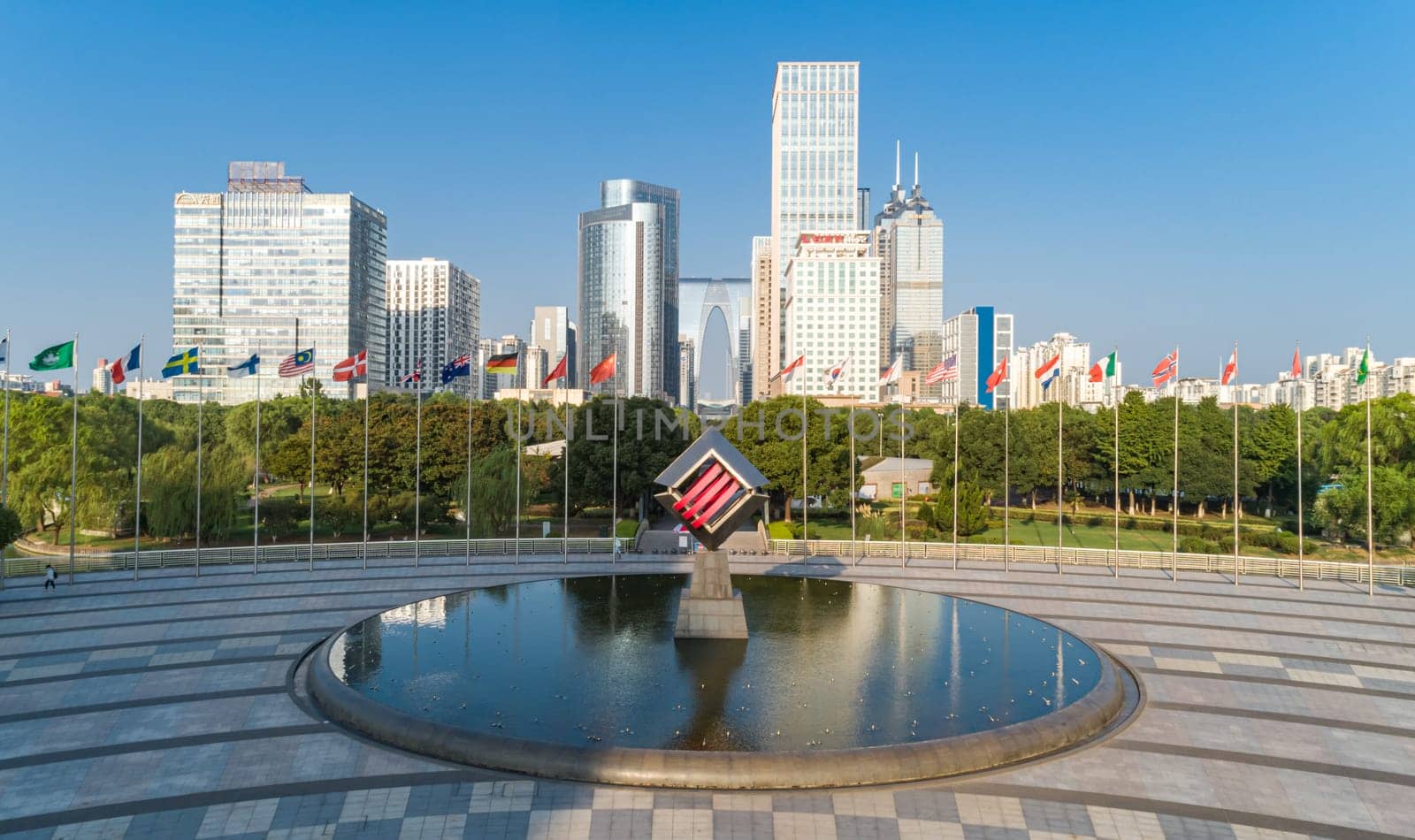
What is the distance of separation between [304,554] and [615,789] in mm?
26094

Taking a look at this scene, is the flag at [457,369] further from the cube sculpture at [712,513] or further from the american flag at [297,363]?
the cube sculpture at [712,513]

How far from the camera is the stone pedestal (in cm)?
2027

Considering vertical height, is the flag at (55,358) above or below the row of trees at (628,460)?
above

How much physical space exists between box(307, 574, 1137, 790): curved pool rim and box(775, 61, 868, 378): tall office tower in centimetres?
12794

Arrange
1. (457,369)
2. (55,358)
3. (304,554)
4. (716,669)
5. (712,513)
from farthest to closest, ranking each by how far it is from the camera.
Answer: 1. (457,369)
2. (304,554)
3. (55,358)
4. (712,513)
5. (716,669)

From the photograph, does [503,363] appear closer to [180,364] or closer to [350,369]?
[350,369]

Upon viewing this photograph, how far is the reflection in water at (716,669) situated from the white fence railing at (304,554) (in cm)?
959

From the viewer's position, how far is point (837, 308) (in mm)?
120750

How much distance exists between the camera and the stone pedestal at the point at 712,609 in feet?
66.5

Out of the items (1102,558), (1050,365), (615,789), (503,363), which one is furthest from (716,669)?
(1050,365)

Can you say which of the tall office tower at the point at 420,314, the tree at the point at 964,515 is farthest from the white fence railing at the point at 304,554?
the tall office tower at the point at 420,314

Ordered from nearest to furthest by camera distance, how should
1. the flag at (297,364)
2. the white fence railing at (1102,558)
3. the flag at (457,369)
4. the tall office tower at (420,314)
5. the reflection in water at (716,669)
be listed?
1. the reflection in water at (716,669)
2. the white fence railing at (1102,558)
3. the flag at (297,364)
4. the flag at (457,369)
5. the tall office tower at (420,314)

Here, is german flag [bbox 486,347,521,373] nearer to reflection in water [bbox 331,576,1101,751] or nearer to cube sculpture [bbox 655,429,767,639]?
reflection in water [bbox 331,576,1101,751]

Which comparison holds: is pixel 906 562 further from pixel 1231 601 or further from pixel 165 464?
pixel 165 464
